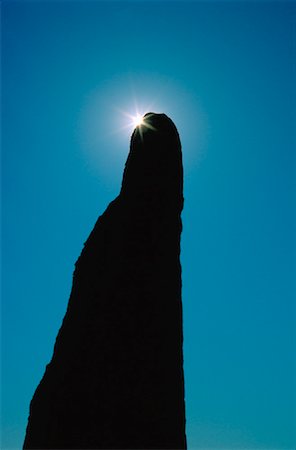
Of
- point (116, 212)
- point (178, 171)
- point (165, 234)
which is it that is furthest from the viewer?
point (178, 171)

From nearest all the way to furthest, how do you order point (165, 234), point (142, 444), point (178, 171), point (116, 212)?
point (142, 444)
point (165, 234)
point (116, 212)
point (178, 171)

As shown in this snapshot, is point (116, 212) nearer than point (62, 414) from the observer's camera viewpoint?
No

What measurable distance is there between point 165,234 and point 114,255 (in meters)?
1.36

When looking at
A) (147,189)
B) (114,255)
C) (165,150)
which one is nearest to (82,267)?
(114,255)

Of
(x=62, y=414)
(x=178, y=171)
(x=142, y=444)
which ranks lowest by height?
(x=142, y=444)

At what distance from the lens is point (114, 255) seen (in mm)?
8211

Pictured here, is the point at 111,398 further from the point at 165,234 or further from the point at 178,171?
the point at 178,171

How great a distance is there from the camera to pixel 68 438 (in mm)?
6367

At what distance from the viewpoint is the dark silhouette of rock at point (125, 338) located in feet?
21.0

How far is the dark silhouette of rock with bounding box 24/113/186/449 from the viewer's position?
6.41 m

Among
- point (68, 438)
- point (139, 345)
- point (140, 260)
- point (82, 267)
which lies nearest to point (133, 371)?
point (139, 345)

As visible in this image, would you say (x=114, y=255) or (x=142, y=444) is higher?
(x=114, y=255)

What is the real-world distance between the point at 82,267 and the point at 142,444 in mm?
4276

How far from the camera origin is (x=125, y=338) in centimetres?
702
